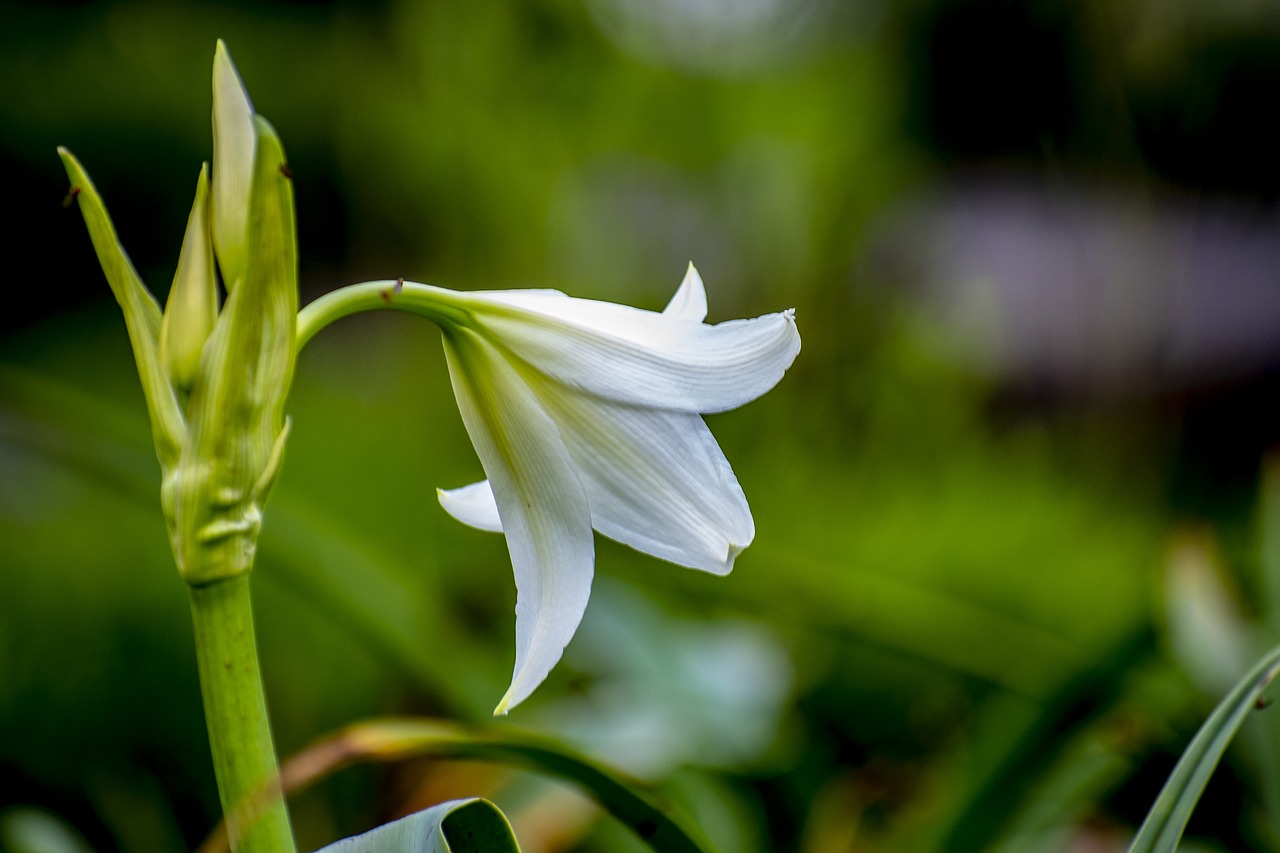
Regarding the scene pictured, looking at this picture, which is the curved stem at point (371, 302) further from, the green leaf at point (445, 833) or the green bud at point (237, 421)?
the green leaf at point (445, 833)

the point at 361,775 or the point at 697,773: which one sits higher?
the point at 697,773

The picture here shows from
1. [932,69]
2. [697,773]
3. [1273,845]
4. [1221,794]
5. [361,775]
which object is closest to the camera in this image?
[1273,845]

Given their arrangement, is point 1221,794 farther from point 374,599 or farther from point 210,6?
point 210,6

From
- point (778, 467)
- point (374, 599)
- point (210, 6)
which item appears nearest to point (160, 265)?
point (210, 6)

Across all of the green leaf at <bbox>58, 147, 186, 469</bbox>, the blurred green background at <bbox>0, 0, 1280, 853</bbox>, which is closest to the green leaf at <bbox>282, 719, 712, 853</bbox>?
the green leaf at <bbox>58, 147, 186, 469</bbox>

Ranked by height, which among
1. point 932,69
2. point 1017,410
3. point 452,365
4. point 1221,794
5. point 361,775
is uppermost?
point 932,69

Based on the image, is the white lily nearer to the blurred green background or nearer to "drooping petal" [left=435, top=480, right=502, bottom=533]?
"drooping petal" [left=435, top=480, right=502, bottom=533]

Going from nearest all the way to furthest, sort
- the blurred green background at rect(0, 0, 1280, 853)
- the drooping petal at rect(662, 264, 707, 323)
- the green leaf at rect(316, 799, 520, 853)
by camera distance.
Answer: the green leaf at rect(316, 799, 520, 853) < the drooping petal at rect(662, 264, 707, 323) < the blurred green background at rect(0, 0, 1280, 853)
